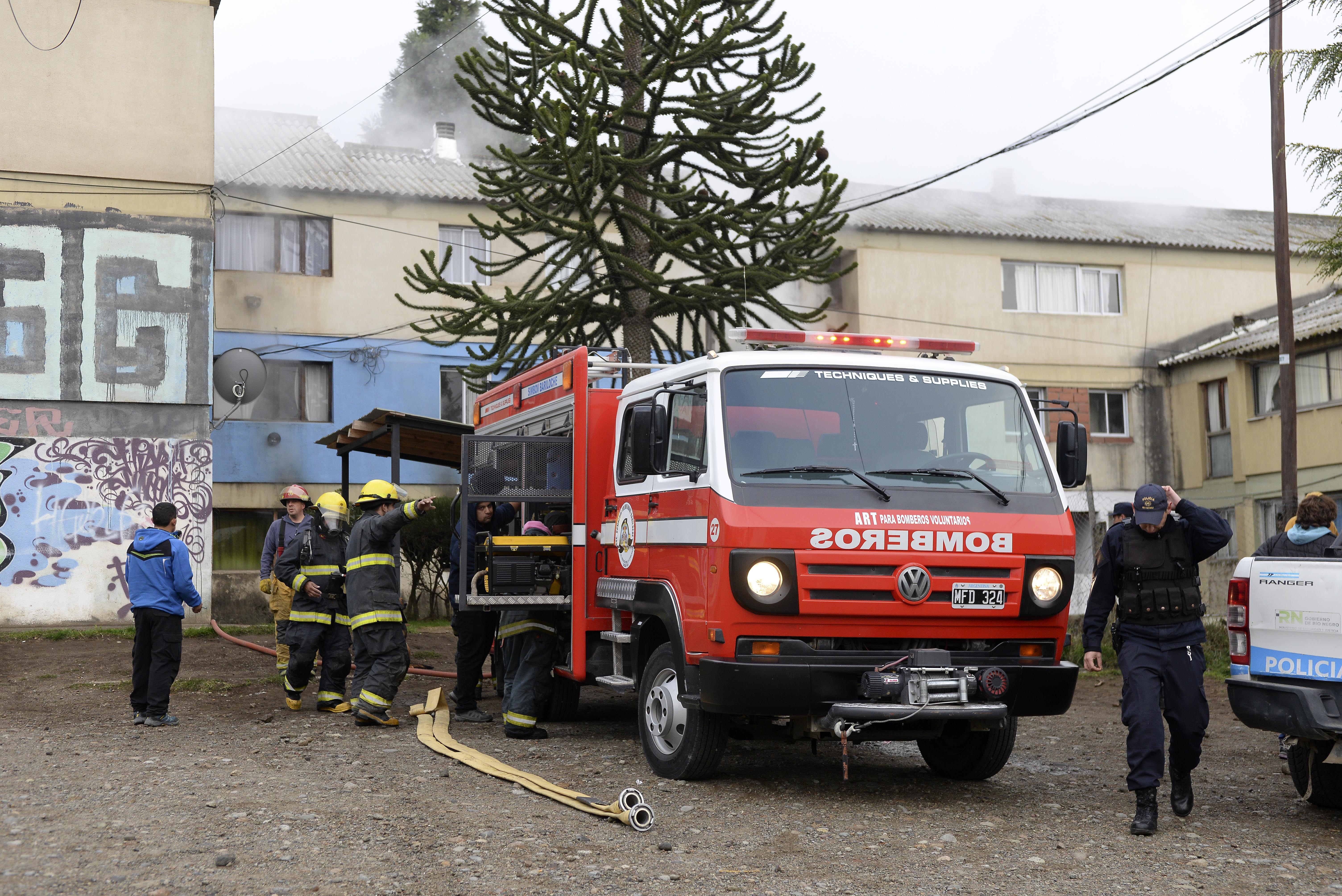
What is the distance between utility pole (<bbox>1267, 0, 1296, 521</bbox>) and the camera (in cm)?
1595

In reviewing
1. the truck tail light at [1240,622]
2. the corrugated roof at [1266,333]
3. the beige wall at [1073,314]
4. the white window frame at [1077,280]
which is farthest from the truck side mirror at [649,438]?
the white window frame at [1077,280]

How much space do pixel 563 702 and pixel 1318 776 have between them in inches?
211

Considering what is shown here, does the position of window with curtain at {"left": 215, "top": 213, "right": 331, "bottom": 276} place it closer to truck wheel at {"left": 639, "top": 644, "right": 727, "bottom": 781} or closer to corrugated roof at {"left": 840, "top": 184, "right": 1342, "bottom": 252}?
corrugated roof at {"left": 840, "top": 184, "right": 1342, "bottom": 252}

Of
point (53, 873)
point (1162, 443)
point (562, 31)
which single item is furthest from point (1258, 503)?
point (53, 873)

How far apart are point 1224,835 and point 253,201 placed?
820 inches

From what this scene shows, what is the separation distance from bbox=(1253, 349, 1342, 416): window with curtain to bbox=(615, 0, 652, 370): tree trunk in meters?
13.7

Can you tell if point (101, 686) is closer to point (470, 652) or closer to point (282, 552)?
point (282, 552)

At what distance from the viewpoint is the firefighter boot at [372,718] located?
30.8 ft

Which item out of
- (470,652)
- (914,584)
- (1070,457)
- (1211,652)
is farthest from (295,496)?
(1211,652)

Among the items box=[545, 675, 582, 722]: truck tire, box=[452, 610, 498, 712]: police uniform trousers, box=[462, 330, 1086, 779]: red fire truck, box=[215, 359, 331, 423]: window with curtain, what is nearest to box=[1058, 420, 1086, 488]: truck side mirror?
box=[462, 330, 1086, 779]: red fire truck

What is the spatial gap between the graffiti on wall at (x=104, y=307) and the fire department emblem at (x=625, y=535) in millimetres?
13049

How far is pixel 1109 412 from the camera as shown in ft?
90.9

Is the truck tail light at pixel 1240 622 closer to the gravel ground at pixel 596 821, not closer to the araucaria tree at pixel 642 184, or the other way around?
the gravel ground at pixel 596 821

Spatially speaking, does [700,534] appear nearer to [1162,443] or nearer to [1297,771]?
[1297,771]
